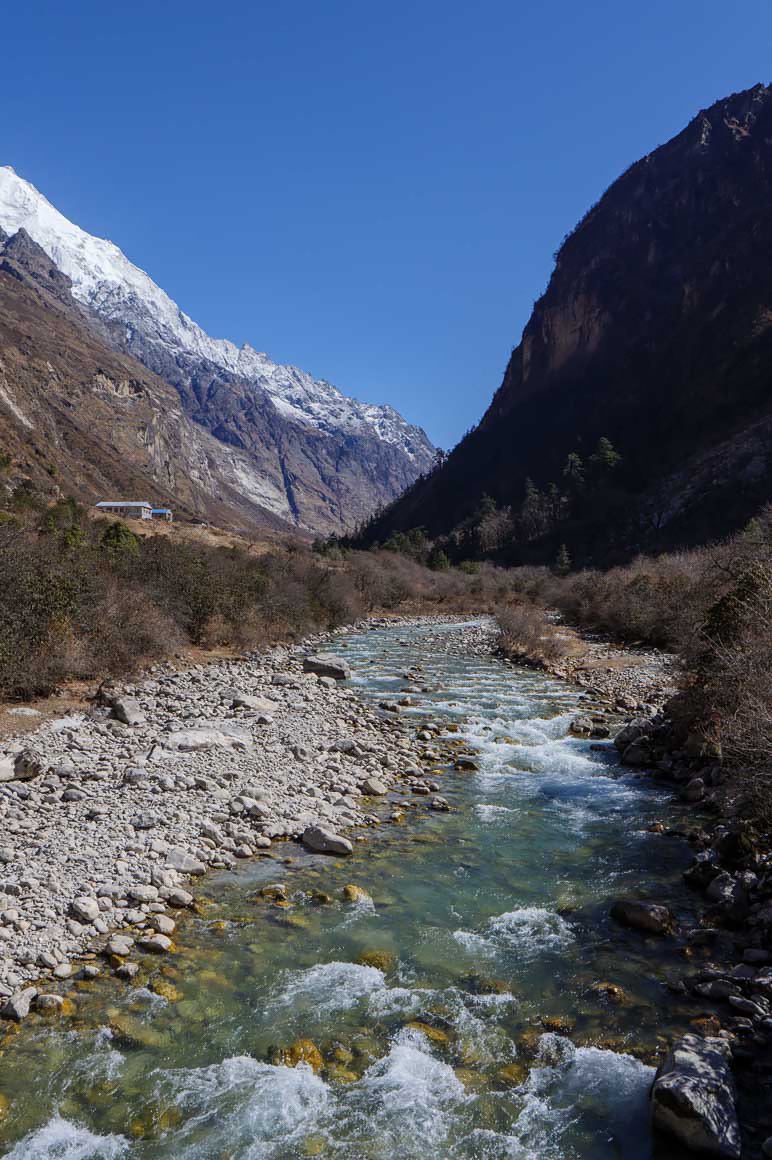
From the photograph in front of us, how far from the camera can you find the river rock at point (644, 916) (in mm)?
7023

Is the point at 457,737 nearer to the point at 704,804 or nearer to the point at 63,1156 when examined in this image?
the point at 704,804

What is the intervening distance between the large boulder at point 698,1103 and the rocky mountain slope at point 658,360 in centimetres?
5489

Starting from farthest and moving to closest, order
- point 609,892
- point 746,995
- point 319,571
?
point 319,571 → point 609,892 → point 746,995

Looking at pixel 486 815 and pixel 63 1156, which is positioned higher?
pixel 486 815

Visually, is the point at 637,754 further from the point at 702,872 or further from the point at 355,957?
the point at 355,957

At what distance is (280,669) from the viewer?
21625 mm

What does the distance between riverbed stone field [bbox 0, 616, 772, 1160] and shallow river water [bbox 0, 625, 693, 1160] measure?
0.08 ft

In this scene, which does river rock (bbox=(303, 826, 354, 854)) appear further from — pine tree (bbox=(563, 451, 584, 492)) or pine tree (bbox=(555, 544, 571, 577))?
pine tree (bbox=(563, 451, 584, 492))

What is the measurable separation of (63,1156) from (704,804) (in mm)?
9382

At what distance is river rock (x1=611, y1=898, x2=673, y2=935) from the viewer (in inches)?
277

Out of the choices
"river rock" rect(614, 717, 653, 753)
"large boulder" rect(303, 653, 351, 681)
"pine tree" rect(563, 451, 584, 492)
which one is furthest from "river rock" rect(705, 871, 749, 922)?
"pine tree" rect(563, 451, 584, 492)

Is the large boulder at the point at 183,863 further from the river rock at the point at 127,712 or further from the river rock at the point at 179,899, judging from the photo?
the river rock at the point at 127,712

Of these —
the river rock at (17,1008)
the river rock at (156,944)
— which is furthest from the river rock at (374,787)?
the river rock at (17,1008)

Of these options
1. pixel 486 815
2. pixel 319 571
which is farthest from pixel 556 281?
pixel 486 815
